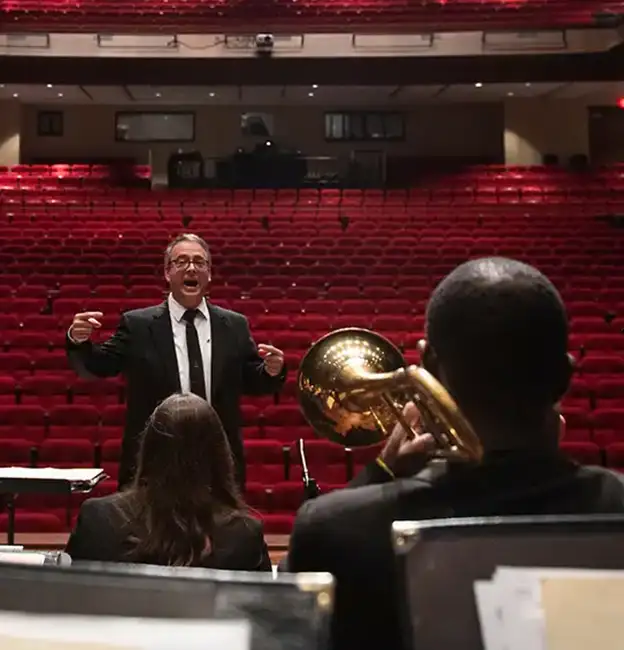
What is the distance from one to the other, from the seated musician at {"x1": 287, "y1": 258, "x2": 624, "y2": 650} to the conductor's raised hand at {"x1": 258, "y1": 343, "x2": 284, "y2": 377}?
4.66 feet

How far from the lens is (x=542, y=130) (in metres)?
12.8

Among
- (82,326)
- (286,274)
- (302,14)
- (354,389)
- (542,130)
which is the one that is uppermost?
(302,14)

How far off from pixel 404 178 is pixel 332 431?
40.3 feet

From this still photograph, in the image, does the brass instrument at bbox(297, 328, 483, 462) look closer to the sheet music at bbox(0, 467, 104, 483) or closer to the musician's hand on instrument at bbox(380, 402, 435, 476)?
the musician's hand on instrument at bbox(380, 402, 435, 476)

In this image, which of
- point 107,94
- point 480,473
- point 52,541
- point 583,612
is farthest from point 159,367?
point 107,94

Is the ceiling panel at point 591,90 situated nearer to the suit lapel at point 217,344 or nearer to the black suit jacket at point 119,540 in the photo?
the suit lapel at point 217,344

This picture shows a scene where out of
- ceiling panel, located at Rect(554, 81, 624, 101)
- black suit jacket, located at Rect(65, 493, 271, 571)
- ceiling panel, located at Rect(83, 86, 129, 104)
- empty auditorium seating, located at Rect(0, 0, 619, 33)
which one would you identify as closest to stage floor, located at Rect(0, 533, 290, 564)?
black suit jacket, located at Rect(65, 493, 271, 571)

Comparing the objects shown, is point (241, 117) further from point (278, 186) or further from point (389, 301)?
point (389, 301)

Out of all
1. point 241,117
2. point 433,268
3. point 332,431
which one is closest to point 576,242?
point 433,268

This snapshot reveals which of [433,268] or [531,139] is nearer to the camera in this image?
[433,268]

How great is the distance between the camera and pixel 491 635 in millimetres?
597

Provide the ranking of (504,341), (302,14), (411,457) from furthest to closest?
(302,14) → (411,457) → (504,341)

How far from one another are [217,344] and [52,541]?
1.97 meters

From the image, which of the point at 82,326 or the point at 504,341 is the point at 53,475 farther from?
the point at 504,341
